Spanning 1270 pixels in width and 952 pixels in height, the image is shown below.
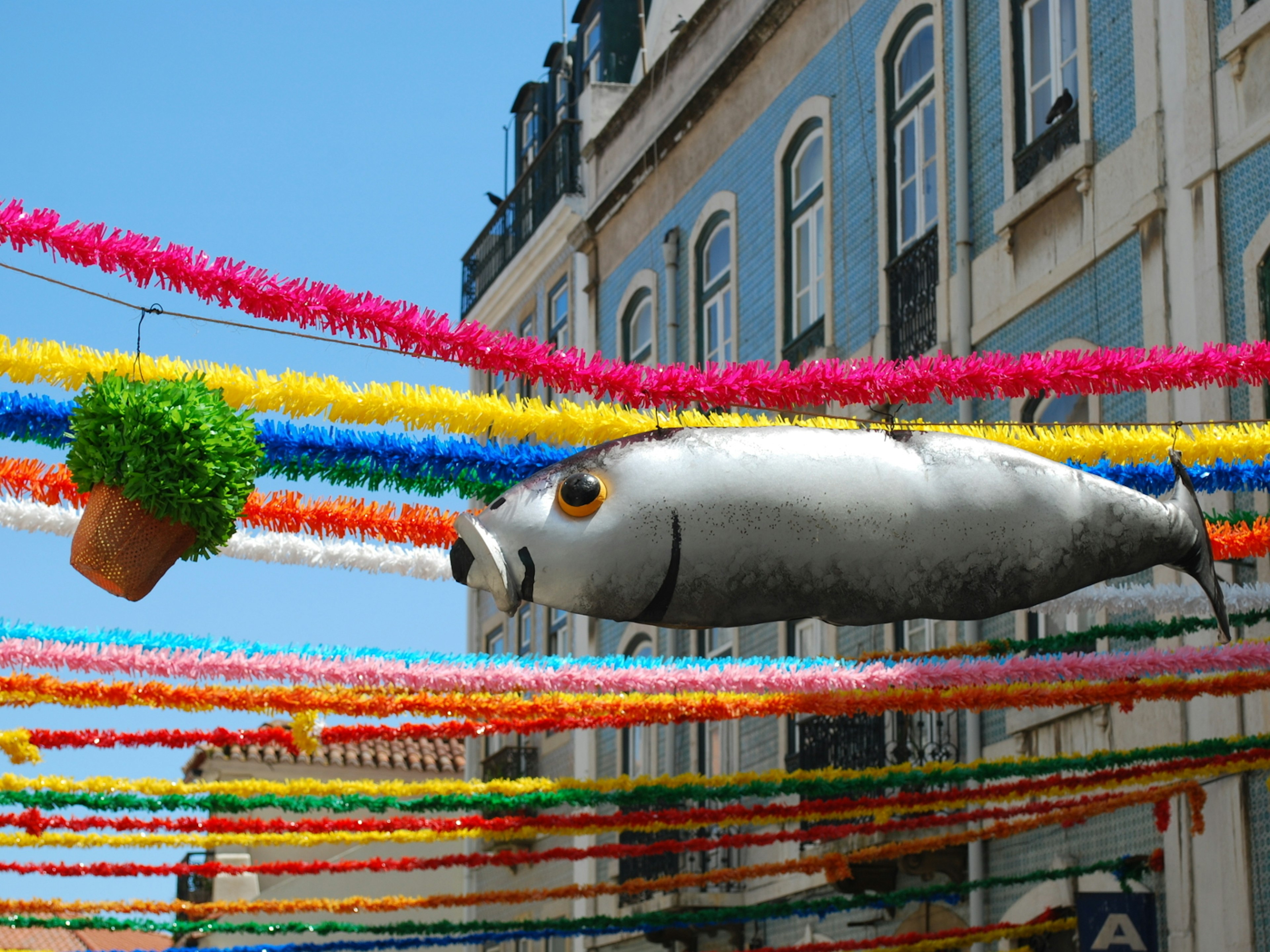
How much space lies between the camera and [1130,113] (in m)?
11.4

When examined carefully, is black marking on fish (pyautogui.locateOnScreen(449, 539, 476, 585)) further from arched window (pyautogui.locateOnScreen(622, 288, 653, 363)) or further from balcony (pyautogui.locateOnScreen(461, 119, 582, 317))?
balcony (pyautogui.locateOnScreen(461, 119, 582, 317))

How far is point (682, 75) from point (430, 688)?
44.9 feet

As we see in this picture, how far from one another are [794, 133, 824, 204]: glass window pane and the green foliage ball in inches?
504

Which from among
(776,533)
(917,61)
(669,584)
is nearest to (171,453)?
(669,584)

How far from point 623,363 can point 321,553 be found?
2759 mm

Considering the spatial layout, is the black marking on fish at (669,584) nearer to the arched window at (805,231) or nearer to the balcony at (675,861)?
the arched window at (805,231)

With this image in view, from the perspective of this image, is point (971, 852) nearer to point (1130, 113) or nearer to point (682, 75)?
point (1130, 113)

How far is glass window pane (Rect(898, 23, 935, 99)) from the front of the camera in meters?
14.7

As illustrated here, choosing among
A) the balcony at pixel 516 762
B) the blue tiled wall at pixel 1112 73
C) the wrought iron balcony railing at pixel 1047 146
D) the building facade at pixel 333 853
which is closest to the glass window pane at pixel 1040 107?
the wrought iron balcony railing at pixel 1047 146

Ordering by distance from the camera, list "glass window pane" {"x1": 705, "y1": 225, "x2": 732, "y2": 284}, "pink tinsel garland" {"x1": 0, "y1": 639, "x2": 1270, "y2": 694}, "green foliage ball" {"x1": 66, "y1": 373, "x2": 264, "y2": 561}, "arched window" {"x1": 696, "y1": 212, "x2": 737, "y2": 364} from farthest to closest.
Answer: "glass window pane" {"x1": 705, "y1": 225, "x2": 732, "y2": 284}, "arched window" {"x1": 696, "y1": 212, "x2": 737, "y2": 364}, "pink tinsel garland" {"x1": 0, "y1": 639, "x2": 1270, "y2": 694}, "green foliage ball" {"x1": 66, "y1": 373, "x2": 264, "y2": 561}

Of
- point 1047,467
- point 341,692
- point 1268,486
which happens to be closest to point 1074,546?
point 1047,467

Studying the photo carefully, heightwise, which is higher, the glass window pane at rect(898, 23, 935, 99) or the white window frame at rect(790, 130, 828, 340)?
the glass window pane at rect(898, 23, 935, 99)

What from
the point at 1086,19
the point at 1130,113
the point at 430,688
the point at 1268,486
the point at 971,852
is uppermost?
the point at 1086,19

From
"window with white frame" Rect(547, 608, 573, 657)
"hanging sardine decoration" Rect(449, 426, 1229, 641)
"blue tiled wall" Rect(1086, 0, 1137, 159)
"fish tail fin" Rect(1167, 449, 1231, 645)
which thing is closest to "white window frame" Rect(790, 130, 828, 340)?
"blue tiled wall" Rect(1086, 0, 1137, 159)
